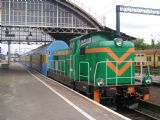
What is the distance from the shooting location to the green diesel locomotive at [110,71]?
14248 mm

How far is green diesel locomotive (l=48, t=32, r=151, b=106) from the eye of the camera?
46.7 ft

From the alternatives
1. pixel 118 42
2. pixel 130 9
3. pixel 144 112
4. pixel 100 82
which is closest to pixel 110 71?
pixel 100 82

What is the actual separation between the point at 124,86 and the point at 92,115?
4.16 meters

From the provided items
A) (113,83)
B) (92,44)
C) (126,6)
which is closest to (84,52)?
(92,44)

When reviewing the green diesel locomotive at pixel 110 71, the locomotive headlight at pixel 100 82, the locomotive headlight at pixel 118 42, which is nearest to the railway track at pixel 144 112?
the green diesel locomotive at pixel 110 71

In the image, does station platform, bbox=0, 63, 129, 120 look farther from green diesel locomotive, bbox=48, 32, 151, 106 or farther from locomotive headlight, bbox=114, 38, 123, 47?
locomotive headlight, bbox=114, 38, 123, 47

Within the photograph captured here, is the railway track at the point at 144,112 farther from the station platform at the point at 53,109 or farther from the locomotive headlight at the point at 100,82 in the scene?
A: the station platform at the point at 53,109

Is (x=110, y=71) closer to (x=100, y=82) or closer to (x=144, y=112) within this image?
(x=100, y=82)

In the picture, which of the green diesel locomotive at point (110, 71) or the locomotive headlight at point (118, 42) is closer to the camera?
the green diesel locomotive at point (110, 71)

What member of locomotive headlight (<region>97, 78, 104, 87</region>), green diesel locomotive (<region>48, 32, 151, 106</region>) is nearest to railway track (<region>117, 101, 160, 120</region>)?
green diesel locomotive (<region>48, 32, 151, 106</region>)

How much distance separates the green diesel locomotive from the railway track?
47 cm

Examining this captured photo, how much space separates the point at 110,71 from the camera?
48.4ft

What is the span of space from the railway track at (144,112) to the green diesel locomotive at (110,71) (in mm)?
465

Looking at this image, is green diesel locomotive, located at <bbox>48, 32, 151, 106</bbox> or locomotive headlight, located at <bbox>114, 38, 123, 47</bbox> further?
locomotive headlight, located at <bbox>114, 38, 123, 47</bbox>
